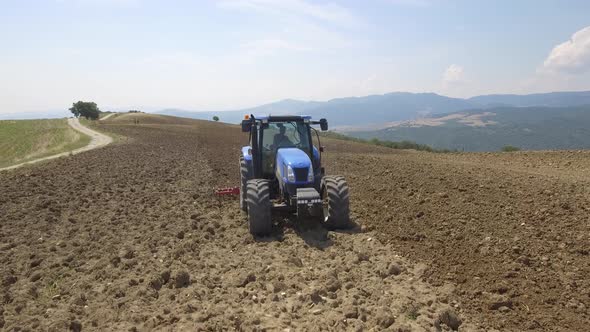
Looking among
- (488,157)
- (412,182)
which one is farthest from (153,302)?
(488,157)

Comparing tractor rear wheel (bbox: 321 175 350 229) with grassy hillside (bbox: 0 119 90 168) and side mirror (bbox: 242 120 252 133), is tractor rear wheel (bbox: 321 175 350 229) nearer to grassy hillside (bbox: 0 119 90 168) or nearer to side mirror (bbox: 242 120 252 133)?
side mirror (bbox: 242 120 252 133)

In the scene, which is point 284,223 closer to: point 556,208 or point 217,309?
point 217,309

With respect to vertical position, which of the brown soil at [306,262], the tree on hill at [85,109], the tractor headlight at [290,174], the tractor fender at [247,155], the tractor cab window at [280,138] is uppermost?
the tree on hill at [85,109]

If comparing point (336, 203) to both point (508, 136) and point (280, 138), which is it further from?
point (508, 136)

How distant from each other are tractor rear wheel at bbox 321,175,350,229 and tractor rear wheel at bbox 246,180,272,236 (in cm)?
107

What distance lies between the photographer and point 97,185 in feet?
40.5

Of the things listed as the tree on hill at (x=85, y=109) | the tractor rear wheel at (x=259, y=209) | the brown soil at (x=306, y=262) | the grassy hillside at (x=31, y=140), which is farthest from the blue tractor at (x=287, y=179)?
the tree on hill at (x=85, y=109)

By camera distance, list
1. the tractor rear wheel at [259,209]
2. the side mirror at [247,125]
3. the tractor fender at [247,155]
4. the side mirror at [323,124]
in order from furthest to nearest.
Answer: the tractor fender at [247,155] < the side mirror at [247,125] < the side mirror at [323,124] < the tractor rear wheel at [259,209]

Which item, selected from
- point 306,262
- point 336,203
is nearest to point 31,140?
point 336,203

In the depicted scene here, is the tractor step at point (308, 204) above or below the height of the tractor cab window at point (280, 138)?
below

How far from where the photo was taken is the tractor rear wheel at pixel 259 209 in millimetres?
7379

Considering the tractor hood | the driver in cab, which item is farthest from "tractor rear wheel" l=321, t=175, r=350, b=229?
the driver in cab

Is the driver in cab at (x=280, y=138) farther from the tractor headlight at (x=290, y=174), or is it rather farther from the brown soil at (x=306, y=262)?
the brown soil at (x=306, y=262)

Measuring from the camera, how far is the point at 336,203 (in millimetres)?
7480
